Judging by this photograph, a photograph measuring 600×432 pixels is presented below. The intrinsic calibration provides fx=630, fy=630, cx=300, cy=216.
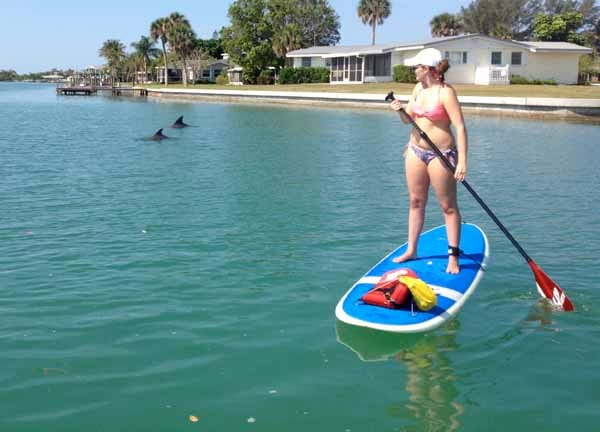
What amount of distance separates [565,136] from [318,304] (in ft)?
80.6

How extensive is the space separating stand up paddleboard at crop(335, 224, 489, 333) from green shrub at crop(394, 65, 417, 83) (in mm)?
53945

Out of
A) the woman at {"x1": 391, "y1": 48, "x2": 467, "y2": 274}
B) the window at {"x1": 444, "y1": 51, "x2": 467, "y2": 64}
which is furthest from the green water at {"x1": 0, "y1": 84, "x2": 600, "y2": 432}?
the window at {"x1": 444, "y1": 51, "x2": 467, "y2": 64}

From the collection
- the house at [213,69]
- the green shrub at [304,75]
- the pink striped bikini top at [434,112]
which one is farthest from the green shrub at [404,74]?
the pink striped bikini top at [434,112]

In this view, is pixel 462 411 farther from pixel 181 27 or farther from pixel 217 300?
pixel 181 27

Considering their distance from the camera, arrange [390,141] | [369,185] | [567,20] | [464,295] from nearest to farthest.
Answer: [464,295] < [369,185] < [390,141] < [567,20]

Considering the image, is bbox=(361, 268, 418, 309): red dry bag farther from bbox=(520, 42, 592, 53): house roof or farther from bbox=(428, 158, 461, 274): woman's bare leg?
bbox=(520, 42, 592, 53): house roof

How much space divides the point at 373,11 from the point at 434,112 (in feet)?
287

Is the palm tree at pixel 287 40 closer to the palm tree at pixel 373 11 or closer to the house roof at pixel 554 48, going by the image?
the palm tree at pixel 373 11

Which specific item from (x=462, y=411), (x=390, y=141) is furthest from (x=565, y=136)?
(x=462, y=411)

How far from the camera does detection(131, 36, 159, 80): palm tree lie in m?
128

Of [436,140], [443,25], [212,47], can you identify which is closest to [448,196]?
[436,140]

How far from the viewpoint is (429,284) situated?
6.70m

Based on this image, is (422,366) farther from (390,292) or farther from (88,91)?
(88,91)

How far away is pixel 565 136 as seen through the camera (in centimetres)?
2834
